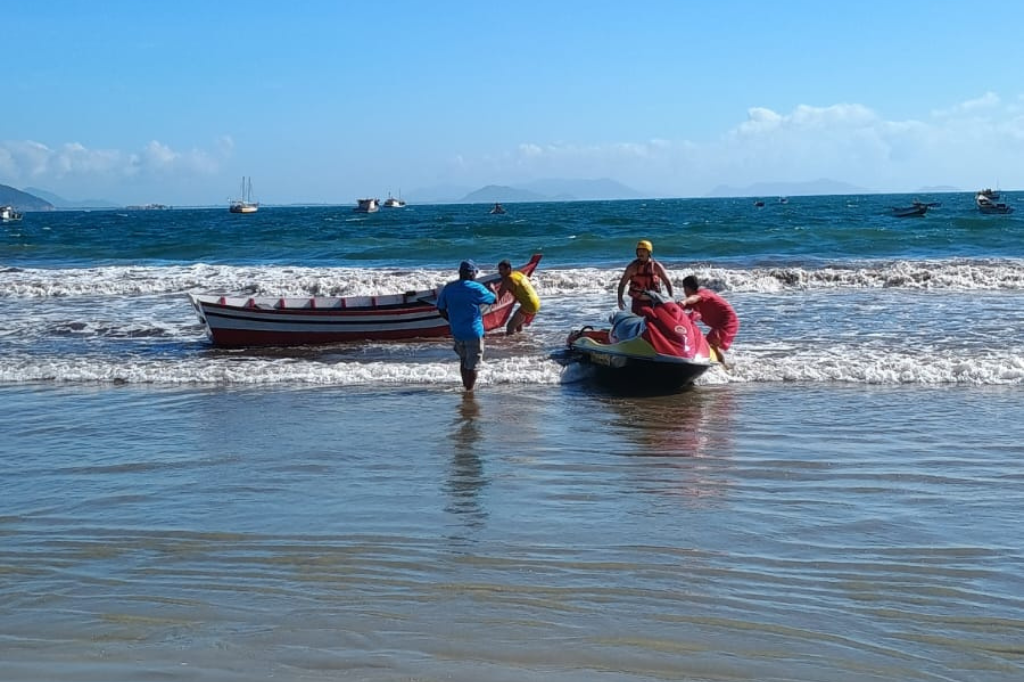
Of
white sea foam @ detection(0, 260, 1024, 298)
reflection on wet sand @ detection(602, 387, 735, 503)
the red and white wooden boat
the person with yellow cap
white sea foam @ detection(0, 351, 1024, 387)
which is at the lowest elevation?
reflection on wet sand @ detection(602, 387, 735, 503)

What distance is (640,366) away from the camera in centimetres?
1217

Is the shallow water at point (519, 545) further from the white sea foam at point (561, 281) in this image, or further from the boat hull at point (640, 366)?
the white sea foam at point (561, 281)

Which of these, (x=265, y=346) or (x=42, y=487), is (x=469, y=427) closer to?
(x=42, y=487)

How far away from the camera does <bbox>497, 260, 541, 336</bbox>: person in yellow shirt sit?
15031 millimetres

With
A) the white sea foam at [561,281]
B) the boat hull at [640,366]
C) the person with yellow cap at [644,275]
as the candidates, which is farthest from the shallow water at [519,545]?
the white sea foam at [561,281]

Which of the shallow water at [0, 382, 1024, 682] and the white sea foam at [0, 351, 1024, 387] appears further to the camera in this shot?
the white sea foam at [0, 351, 1024, 387]

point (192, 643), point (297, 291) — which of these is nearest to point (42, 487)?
point (192, 643)

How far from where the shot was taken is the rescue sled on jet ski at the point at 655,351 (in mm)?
11984

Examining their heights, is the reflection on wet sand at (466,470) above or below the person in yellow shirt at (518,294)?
below

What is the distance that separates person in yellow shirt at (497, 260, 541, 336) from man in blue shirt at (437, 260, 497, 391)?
1929 millimetres

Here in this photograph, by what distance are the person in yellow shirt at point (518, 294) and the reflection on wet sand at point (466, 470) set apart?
12.2ft

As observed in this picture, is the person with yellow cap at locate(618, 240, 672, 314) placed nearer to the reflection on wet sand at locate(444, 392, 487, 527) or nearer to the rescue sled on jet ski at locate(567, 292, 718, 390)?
the rescue sled on jet ski at locate(567, 292, 718, 390)

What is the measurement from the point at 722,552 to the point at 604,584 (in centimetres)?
87

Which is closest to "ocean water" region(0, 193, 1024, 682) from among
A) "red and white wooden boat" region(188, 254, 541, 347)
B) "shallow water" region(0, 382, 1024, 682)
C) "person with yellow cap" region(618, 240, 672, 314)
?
"shallow water" region(0, 382, 1024, 682)
